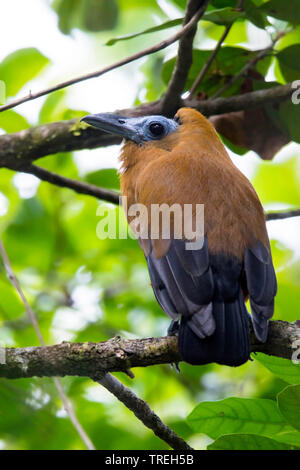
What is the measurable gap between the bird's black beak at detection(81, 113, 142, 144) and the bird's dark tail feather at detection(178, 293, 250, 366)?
5.10 feet

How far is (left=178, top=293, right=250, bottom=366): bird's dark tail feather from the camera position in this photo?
2.83 m

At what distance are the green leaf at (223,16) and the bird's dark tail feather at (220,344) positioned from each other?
→ 1784 millimetres

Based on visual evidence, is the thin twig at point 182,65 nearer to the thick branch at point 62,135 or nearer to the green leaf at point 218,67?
the thick branch at point 62,135

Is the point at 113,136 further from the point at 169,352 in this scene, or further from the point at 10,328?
the point at 169,352

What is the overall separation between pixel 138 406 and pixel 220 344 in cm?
42

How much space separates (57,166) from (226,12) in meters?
1.45

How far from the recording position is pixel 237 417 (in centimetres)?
280

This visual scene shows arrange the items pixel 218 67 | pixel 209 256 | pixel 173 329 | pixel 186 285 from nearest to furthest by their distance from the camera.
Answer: pixel 186 285, pixel 209 256, pixel 173 329, pixel 218 67

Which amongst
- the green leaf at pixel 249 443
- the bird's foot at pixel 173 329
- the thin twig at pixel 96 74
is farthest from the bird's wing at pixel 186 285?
→ the thin twig at pixel 96 74

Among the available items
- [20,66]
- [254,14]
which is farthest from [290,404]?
[20,66]

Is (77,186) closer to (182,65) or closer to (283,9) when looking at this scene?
(182,65)

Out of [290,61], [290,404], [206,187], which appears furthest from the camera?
[290,61]

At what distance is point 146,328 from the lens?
188 inches

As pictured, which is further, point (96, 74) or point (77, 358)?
point (96, 74)
